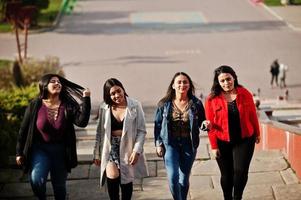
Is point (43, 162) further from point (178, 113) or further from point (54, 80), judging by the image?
point (178, 113)

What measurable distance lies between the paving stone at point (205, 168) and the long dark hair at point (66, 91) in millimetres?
2101

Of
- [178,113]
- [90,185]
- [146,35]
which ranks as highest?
[146,35]

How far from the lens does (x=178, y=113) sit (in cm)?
557

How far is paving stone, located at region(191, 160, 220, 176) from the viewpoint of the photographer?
716cm

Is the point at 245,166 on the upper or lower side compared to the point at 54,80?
lower

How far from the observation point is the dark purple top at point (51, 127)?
539 cm

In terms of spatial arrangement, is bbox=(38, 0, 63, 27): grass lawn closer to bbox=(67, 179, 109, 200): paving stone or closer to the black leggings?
bbox=(67, 179, 109, 200): paving stone

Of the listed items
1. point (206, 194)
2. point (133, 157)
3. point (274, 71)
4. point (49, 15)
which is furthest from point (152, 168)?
point (49, 15)

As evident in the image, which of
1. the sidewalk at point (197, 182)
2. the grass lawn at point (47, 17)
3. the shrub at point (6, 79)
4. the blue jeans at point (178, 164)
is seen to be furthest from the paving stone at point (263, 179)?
the grass lawn at point (47, 17)

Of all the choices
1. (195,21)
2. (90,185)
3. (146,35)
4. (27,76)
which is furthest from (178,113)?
(195,21)

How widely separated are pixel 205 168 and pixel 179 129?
1.88 m

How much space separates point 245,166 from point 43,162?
72.3 inches

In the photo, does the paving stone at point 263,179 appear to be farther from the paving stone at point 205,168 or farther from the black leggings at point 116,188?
the black leggings at point 116,188

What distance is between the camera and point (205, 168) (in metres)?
7.33
